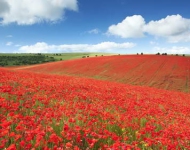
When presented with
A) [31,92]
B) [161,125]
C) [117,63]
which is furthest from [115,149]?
[117,63]

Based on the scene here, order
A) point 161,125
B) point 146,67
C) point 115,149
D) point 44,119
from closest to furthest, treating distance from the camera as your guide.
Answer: point 115,149, point 44,119, point 161,125, point 146,67

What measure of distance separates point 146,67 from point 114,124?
48.5m

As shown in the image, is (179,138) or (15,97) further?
(15,97)

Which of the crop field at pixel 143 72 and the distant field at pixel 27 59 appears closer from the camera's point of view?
the crop field at pixel 143 72

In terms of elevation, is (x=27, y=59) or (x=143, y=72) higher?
(x=27, y=59)

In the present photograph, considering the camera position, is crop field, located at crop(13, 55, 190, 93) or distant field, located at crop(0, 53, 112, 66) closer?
crop field, located at crop(13, 55, 190, 93)

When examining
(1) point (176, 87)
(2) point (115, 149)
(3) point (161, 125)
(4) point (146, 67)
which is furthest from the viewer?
(4) point (146, 67)

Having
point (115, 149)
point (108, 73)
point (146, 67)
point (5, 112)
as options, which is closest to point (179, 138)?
point (115, 149)

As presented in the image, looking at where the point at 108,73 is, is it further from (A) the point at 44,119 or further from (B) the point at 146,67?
(A) the point at 44,119

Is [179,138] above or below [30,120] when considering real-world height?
below

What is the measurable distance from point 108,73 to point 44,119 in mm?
44746

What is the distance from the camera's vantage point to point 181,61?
59.1 m

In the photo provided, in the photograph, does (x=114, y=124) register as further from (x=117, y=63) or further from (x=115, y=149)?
(x=117, y=63)

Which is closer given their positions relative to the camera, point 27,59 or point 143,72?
point 143,72
